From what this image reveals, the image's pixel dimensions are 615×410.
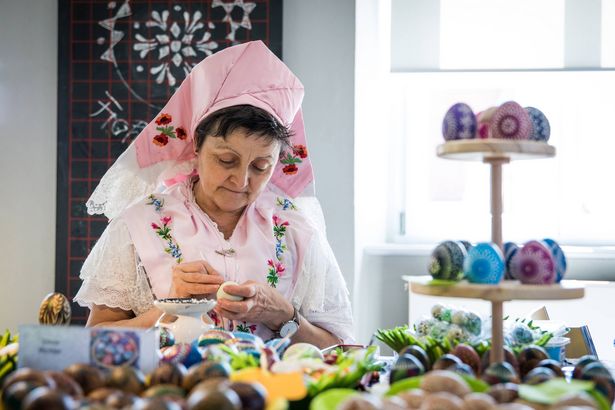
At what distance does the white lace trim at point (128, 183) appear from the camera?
208 cm

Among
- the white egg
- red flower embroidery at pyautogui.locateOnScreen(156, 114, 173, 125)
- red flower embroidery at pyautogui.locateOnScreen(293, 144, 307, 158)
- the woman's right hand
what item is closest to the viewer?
the white egg

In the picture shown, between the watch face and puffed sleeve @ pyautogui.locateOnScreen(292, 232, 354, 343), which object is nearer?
the watch face

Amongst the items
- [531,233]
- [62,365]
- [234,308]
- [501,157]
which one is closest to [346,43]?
[531,233]

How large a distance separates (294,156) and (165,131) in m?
0.37

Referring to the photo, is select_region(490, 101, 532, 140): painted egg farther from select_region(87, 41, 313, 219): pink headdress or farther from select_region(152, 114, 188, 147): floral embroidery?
select_region(152, 114, 188, 147): floral embroidery

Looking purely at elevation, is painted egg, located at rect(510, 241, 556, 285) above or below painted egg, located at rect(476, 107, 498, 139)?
below

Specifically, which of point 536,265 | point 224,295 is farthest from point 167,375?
point 224,295

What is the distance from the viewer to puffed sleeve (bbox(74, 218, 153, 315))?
6.22 feet

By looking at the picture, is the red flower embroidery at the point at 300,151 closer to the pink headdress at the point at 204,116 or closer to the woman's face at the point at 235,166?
the pink headdress at the point at 204,116

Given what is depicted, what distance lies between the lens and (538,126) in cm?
120

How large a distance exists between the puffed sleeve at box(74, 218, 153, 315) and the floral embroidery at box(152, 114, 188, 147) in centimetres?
24

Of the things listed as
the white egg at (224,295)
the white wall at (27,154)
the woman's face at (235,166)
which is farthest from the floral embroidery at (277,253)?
the white wall at (27,154)

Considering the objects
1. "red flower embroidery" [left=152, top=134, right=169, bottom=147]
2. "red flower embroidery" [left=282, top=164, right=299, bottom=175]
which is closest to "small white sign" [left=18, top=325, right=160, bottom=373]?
"red flower embroidery" [left=152, top=134, right=169, bottom=147]

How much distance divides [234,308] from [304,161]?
0.59 m
